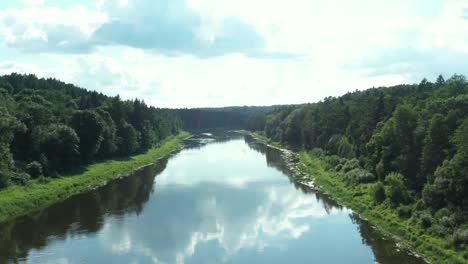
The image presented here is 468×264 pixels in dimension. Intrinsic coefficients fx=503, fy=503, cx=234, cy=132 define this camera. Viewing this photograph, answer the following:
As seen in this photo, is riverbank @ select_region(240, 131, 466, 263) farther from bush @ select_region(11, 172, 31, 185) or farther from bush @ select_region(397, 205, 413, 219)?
bush @ select_region(11, 172, 31, 185)

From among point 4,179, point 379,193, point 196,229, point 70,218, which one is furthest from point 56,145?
point 379,193

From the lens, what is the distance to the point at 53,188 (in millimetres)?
59156

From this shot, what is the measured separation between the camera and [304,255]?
3825 centimetres

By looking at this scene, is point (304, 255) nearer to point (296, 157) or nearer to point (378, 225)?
point (378, 225)

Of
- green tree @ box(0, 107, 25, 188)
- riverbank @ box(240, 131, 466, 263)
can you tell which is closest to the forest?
riverbank @ box(240, 131, 466, 263)

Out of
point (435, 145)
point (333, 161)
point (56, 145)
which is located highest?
point (435, 145)

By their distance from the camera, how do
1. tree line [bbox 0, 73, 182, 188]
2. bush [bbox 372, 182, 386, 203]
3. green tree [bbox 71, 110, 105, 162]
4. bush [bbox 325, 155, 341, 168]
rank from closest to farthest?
bush [bbox 372, 182, 386, 203] → tree line [bbox 0, 73, 182, 188] → green tree [bbox 71, 110, 105, 162] → bush [bbox 325, 155, 341, 168]

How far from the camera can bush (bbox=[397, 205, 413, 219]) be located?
4406 centimetres

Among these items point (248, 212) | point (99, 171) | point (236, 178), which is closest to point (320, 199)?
point (248, 212)

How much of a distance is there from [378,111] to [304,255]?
129 feet

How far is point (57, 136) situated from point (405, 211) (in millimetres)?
45615

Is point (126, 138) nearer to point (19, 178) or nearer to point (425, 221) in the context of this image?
point (19, 178)

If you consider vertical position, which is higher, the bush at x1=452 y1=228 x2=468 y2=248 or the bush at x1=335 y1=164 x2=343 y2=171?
the bush at x1=335 y1=164 x2=343 y2=171

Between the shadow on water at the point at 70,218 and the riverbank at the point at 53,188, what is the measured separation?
1.38 m
